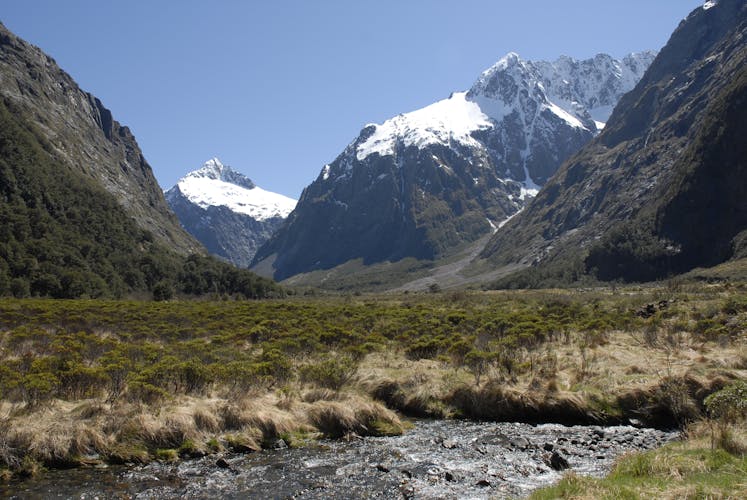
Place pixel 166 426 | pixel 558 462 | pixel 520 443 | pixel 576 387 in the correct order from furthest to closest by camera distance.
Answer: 1. pixel 576 387
2. pixel 520 443
3. pixel 166 426
4. pixel 558 462

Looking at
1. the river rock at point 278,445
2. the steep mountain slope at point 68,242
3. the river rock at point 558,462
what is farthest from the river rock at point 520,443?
the steep mountain slope at point 68,242

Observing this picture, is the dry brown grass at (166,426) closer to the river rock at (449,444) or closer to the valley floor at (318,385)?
the valley floor at (318,385)

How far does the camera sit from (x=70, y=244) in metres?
126

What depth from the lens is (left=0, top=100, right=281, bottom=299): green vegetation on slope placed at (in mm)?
98250

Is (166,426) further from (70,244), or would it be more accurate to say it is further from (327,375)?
(70,244)

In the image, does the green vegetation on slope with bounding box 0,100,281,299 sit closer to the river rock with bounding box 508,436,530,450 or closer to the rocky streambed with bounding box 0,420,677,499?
the rocky streambed with bounding box 0,420,677,499

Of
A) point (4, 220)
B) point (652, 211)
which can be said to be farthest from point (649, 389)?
point (652, 211)

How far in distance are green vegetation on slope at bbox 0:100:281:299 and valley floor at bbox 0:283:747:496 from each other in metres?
69.6

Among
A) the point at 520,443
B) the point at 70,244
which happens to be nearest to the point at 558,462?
the point at 520,443

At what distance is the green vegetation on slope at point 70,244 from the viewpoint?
322 ft

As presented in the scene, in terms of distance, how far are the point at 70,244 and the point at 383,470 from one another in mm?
133130

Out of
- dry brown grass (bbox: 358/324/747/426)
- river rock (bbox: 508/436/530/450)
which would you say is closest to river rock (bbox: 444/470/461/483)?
river rock (bbox: 508/436/530/450)

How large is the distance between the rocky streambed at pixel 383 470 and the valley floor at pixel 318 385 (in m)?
1.06

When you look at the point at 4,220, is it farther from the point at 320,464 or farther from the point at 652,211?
the point at 652,211
